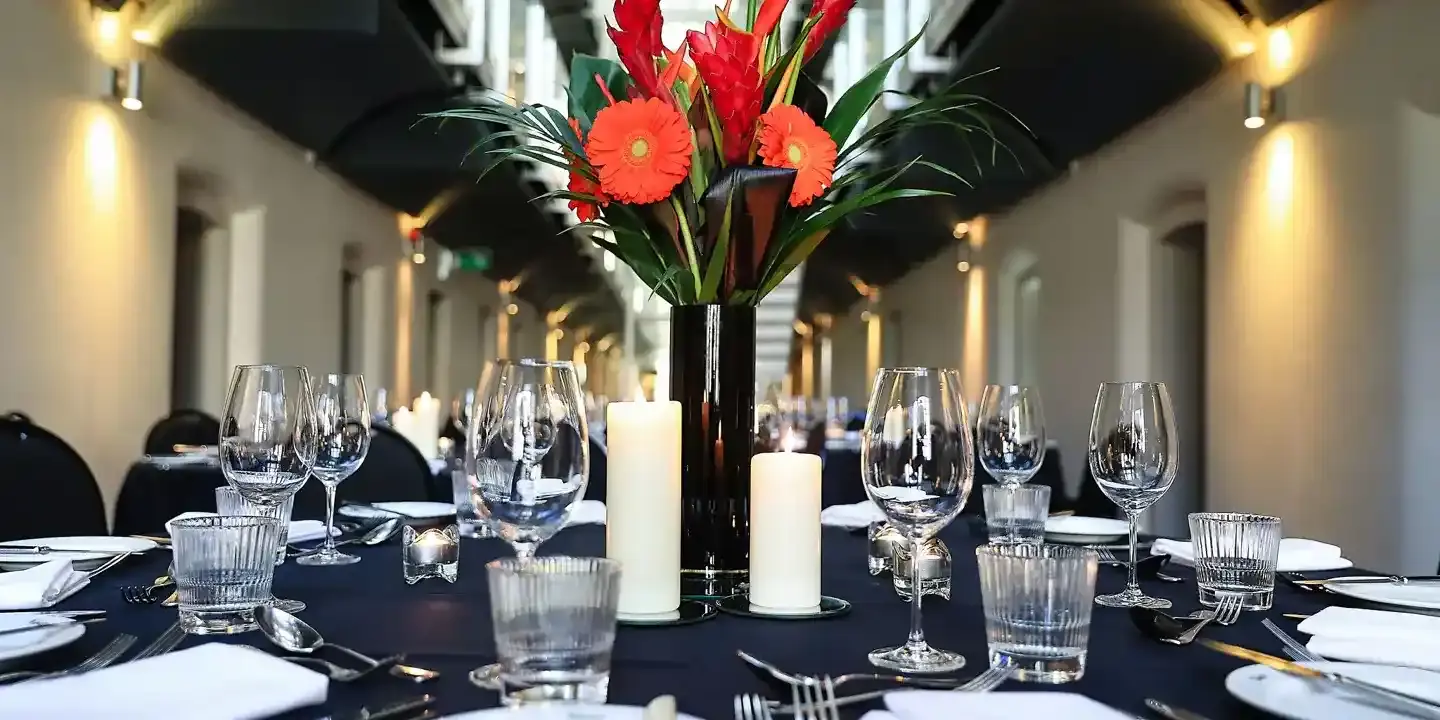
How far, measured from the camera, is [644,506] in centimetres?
113

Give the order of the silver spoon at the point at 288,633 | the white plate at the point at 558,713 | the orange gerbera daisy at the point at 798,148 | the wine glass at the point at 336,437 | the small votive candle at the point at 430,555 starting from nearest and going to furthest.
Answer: the white plate at the point at 558,713 → the silver spoon at the point at 288,633 → the orange gerbera daisy at the point at 798,148 → the small votive candle at the point at 430,555 → the wine glass at the point at 336,437

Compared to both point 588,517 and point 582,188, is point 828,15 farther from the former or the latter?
point 588,517

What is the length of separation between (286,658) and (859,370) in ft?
58.1

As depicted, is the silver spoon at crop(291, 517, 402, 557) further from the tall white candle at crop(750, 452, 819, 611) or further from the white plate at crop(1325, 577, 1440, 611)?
the white plate at crop(1325, 577, 1440, 611)

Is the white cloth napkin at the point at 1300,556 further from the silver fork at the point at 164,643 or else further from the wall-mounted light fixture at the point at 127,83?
the wall-mounted light fixture at the point at 127,83

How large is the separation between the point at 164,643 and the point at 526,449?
0.33m

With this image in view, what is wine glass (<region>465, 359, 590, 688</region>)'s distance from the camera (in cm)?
102

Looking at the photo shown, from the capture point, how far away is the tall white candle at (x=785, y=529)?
1.17 m

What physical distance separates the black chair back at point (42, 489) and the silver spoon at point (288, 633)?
55.9 inches

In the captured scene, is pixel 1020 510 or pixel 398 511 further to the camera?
pixel 398 511

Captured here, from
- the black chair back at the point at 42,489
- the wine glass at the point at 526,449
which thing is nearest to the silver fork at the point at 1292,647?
the wine glass at the point at 526,449

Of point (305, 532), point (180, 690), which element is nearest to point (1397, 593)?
point (180, 690)

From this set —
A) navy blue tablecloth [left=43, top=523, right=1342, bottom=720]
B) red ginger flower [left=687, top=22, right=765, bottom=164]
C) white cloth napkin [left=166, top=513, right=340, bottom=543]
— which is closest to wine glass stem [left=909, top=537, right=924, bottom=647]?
navy blue tablecloth [left=43, top=523, right=1342, bottom=720]

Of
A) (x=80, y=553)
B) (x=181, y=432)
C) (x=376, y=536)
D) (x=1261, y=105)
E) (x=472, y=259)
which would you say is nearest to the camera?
(x=80, y=553)
